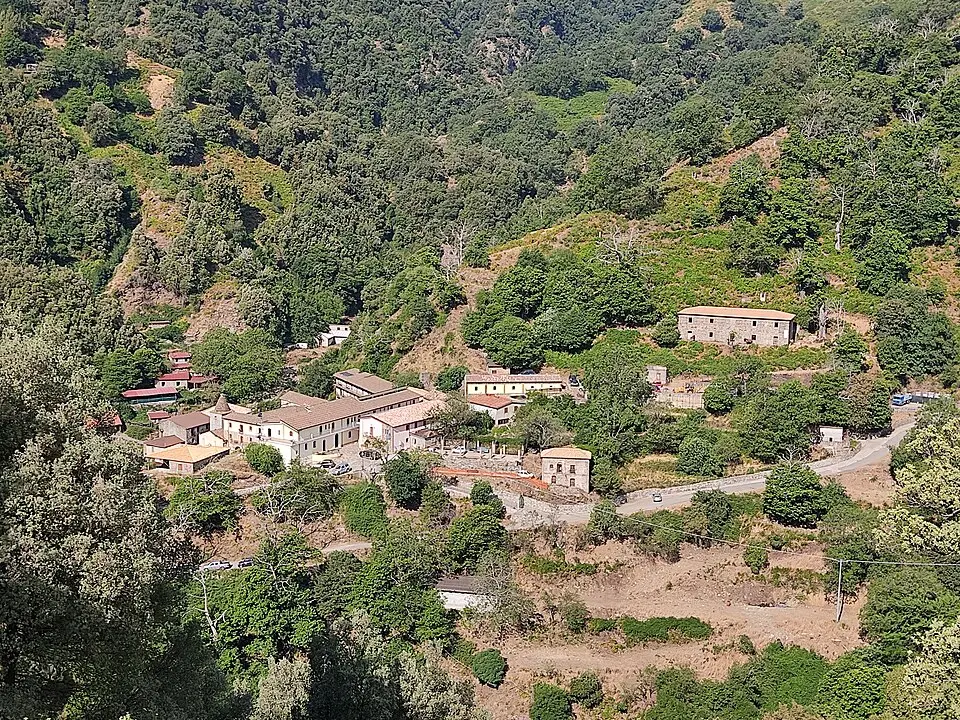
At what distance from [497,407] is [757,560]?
14383mm

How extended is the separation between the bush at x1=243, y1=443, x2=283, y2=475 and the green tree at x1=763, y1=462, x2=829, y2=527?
2069 cm

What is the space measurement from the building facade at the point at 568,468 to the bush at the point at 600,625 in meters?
6.10

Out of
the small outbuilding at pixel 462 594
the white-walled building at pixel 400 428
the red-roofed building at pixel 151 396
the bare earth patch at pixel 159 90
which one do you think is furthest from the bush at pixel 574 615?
the bare earth patch at pixel 159 90

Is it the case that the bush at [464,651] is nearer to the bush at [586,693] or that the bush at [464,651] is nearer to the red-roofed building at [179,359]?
the bush at [586,693]

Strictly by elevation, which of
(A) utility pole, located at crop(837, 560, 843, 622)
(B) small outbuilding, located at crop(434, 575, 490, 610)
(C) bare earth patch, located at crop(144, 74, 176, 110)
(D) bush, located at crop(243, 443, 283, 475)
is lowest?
(B) small outbuilding, located at crop(434, 575, 490, 610)

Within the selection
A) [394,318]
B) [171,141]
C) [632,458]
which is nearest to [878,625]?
[632,458]

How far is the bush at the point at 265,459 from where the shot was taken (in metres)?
43.6

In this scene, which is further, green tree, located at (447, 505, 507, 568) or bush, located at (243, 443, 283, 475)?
bush, located at (243, 443, 283, 475)

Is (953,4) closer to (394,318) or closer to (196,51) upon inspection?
(394,318)

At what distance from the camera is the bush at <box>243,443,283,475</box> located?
43625 millimetres

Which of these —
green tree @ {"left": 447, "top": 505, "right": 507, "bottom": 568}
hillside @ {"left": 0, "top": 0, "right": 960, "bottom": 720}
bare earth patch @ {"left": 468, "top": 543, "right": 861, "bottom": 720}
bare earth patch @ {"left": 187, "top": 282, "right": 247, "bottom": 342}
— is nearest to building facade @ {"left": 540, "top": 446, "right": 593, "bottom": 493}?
hillside @ {"left": 0, "top": 0, "right": 960, "bottom": 720}

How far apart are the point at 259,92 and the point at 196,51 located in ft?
26.1

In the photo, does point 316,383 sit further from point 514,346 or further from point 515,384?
point 515,384

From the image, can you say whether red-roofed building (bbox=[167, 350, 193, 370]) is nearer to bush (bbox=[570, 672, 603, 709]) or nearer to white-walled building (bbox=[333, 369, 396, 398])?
white-walled building (bbox=[333, 369, 396, 398])
